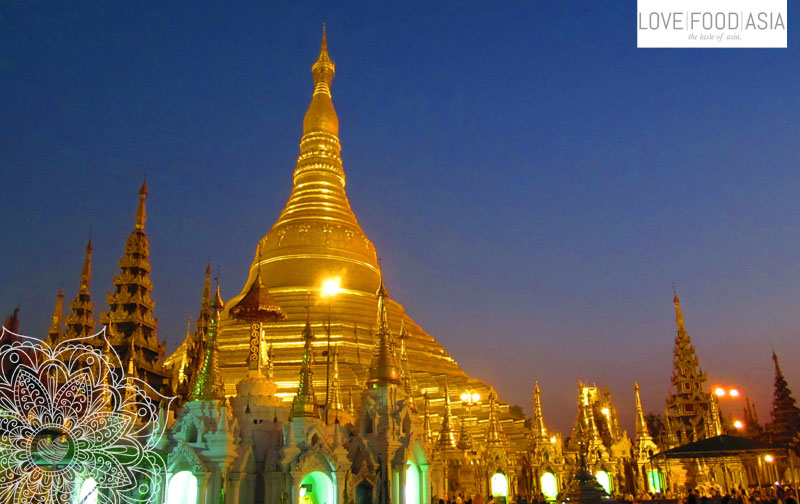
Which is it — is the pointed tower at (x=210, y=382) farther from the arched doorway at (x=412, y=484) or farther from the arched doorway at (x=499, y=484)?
the arched doorway at (x=499, y=484)

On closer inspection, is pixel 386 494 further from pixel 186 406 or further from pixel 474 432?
pixel 474 432

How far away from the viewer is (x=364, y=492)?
17484mm

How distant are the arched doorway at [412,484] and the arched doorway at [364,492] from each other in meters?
1.09

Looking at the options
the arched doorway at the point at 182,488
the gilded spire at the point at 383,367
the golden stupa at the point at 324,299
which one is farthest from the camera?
the golden stupa at the point at 324,299

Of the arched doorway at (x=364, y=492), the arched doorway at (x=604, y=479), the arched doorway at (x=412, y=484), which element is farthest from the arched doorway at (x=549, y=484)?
the arched doorway at (x=364, y=492)

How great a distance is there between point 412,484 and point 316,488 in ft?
9.19

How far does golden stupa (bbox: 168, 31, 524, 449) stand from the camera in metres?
29.2

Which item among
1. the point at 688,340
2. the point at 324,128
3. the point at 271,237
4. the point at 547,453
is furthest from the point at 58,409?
the point at 688,340

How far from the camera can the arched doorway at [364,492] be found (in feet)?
57.0

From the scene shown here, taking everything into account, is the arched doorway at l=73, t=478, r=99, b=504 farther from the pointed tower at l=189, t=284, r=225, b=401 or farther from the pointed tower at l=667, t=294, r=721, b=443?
the pointed tower at l=667, t=294, r=721, b=443

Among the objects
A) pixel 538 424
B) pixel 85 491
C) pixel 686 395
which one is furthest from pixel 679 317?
pixel 85 491

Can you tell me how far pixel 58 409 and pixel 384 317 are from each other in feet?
29.8

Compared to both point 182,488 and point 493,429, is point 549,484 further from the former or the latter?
point 182,488

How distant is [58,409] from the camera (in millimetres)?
16328
